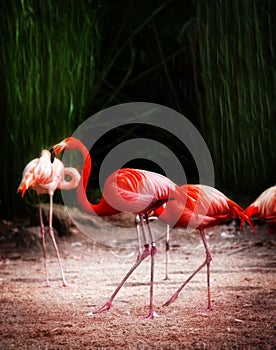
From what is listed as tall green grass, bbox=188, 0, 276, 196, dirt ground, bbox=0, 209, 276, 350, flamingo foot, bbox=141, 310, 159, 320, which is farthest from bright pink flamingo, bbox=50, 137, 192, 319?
tall green grass, bbox=188, 0, 276, 196

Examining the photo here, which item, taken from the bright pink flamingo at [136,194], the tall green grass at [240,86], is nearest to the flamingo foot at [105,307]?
the bright pink flamingo at [136,194]

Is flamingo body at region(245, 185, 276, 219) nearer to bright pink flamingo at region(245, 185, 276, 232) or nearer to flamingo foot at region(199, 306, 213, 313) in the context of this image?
bright pink flamingo at region(245, 185, 276, 232)

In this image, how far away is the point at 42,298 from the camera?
2662 mm

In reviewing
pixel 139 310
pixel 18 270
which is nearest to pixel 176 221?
pixel 139 310

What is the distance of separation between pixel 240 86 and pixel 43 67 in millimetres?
1692

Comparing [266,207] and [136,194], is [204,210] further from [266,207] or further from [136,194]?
[266,207]

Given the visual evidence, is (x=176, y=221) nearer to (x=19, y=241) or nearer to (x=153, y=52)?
(x=19, y=241)

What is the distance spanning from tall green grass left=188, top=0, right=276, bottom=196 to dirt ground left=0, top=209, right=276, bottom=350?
572 millimetres

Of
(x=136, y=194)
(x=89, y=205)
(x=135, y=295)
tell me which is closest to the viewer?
(x=136, y=194)

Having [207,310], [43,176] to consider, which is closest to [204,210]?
[207,310]

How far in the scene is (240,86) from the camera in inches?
179

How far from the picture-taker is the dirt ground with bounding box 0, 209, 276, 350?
1826 millimetres

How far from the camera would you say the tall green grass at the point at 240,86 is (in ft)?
14.5

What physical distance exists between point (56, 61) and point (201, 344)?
3.61 metres
